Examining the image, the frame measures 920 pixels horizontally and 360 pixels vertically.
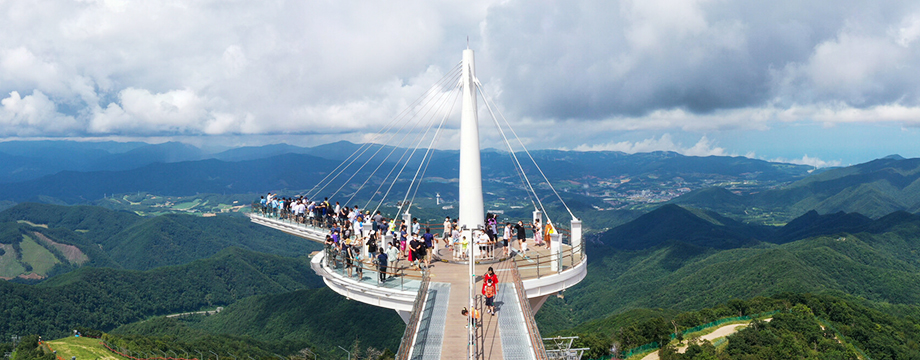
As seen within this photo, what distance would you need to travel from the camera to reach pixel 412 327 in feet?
53.8

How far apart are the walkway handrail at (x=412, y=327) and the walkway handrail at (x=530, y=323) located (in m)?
3.47

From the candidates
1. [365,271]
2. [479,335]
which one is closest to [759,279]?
[365,271]

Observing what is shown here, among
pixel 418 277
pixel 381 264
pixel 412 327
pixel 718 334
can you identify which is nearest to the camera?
pixel 412 327

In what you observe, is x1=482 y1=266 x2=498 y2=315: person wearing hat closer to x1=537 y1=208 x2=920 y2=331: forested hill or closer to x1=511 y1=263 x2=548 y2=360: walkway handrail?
x1=511 y1=263 x2=548 y2=360: walkway handrail

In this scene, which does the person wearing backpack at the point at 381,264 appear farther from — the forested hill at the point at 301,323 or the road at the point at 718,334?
the forested hill at the point at 301,323

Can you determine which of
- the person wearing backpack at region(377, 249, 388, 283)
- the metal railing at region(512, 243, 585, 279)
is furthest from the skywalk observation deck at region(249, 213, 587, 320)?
the person wearing backpack at region(377, 249, 388, 283)

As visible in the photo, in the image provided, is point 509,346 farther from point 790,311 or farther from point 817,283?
point 817,283

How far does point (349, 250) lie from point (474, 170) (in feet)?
22.7

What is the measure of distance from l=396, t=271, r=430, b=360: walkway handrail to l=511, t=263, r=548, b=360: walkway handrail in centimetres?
347

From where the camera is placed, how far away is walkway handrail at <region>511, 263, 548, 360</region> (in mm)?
15120

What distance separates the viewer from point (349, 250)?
2375cm

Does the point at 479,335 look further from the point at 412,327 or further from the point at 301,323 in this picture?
the point at 301,323

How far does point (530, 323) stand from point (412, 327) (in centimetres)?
373

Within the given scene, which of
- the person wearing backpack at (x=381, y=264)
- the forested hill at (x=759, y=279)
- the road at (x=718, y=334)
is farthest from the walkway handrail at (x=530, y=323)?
the forested hill at (x=759, y=279)
